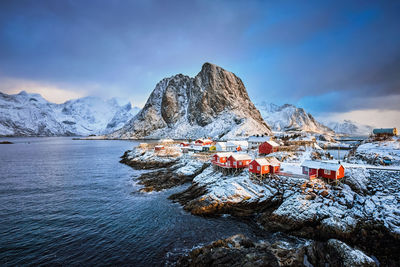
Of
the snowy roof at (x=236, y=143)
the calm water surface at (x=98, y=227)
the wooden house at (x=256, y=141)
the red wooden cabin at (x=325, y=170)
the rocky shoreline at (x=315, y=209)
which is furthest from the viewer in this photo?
the wooden house at (x=256, y=141)

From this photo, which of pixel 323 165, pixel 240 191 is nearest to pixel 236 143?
pixel 323 165

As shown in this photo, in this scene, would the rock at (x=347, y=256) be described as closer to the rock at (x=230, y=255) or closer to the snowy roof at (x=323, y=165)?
the rock at (x=230, y=255)

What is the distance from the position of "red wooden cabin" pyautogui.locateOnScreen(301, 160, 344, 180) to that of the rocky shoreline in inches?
54.7

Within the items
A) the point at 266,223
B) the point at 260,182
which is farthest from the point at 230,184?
the point at 266,223

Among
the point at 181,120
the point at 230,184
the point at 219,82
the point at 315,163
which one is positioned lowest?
the point at 230,184

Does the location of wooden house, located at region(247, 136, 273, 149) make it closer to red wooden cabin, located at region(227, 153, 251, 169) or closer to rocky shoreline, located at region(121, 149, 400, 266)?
red wooden cabin, located at region(227, 153, 251, 169)

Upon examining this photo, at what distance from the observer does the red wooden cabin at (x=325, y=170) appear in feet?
91.6

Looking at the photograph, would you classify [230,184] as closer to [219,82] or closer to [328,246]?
[328,246]

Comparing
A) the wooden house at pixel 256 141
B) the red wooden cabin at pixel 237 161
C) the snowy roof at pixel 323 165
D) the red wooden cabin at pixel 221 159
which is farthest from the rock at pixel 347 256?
the wooden house at pixel 256 141

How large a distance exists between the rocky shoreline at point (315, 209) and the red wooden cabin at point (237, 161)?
256 cm

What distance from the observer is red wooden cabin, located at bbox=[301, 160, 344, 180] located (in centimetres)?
2792

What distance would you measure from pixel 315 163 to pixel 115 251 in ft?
98.5

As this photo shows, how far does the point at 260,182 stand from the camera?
30.6m

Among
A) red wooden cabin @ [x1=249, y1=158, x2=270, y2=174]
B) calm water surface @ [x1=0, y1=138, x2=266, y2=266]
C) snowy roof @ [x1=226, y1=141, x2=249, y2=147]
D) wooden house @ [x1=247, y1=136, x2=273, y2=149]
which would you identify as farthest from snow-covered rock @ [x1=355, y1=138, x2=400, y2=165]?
calm water surface @ [x1=0, y1=138, x2=266, y2=266]
